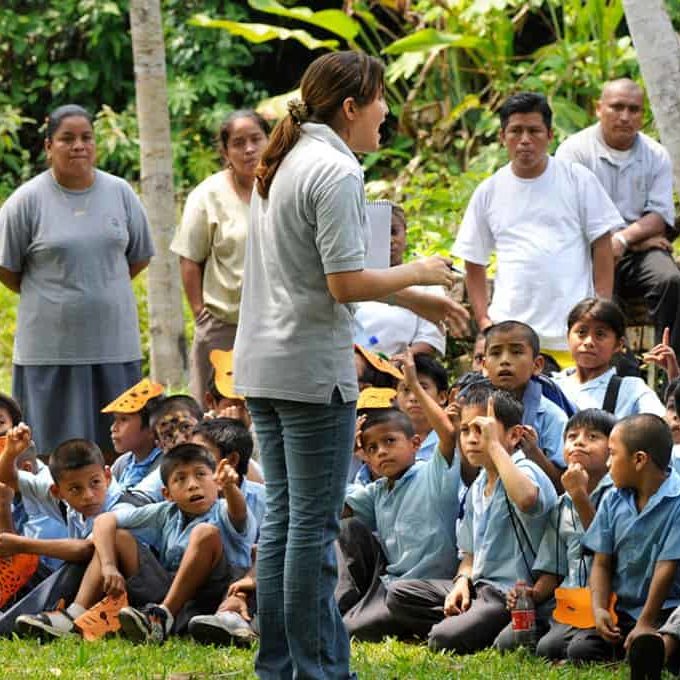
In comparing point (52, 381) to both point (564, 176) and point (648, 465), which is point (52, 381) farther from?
point (648, 465)

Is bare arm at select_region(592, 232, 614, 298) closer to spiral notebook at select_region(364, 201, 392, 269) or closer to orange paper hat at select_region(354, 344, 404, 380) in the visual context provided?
orange paper hat at select_region(354, 344, 404, 380)

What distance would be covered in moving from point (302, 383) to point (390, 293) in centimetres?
37

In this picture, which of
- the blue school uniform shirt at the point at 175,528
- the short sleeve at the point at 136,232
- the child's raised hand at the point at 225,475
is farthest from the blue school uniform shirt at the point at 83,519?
the short sleeve at the point at 136,232

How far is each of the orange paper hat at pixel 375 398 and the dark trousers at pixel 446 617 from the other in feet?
2.80

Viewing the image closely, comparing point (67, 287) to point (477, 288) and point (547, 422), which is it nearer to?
point (477, 288)

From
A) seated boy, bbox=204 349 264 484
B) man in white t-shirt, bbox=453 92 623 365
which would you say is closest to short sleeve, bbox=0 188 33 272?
seated boy, bbox=204 349 264 484

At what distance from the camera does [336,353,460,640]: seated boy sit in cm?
645

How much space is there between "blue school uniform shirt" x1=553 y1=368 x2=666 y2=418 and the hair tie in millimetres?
2144

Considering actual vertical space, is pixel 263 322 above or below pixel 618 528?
above

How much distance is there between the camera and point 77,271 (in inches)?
308

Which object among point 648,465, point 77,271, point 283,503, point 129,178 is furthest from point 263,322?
point 129,178

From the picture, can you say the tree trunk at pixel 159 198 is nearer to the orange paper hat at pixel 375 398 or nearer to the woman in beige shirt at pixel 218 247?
the woman in beige shirt at pixel 218 247

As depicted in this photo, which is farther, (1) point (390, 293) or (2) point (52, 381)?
(2) point (52, 381)

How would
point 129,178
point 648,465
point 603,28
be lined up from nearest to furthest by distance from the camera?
point 648,465 → point 603,28 → point 129,178
